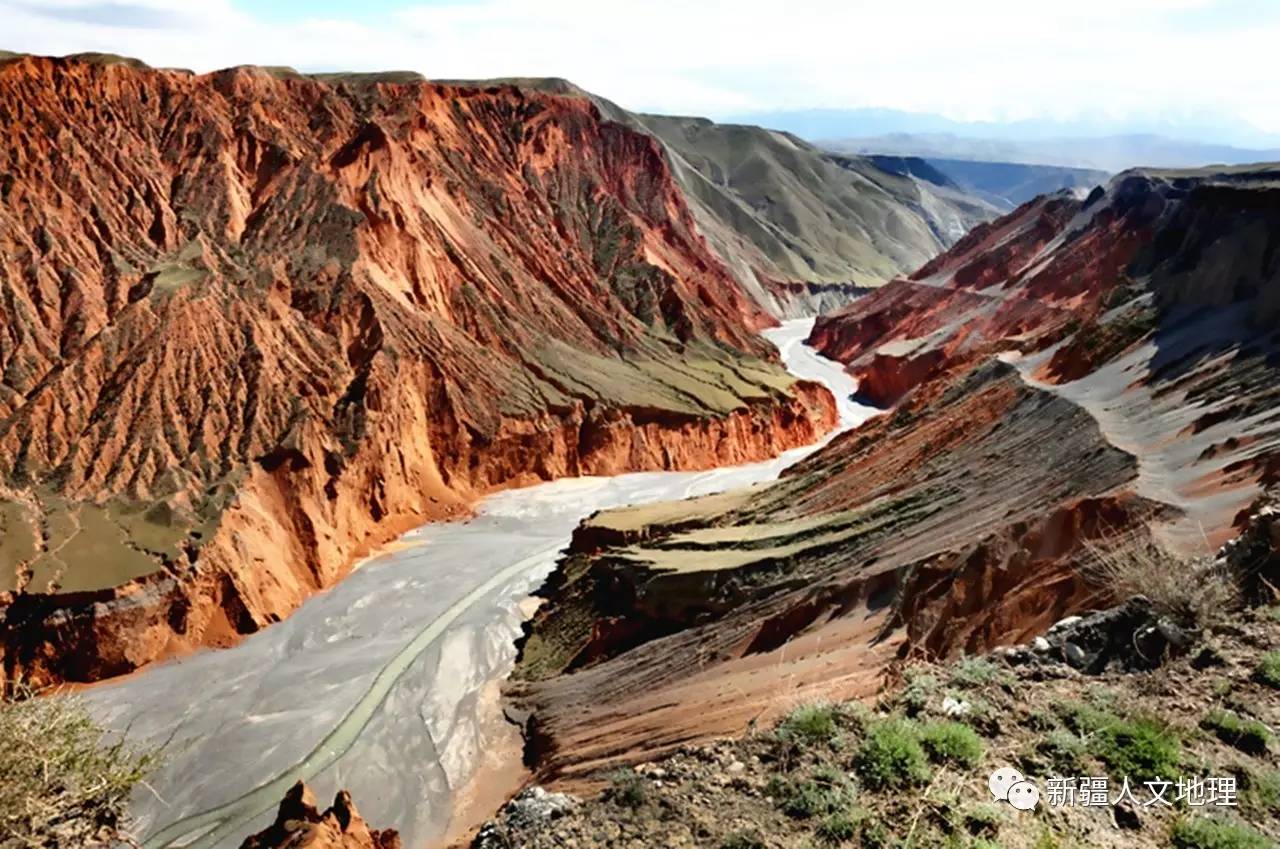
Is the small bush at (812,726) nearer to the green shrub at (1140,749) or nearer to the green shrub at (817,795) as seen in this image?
the green shrub at (817,795)

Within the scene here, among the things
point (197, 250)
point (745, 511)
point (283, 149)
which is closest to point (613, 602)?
point (745, 511)

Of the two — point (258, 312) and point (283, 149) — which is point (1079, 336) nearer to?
point (258, 312)

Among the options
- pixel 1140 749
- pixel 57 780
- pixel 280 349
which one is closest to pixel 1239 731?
pixel 1140 749

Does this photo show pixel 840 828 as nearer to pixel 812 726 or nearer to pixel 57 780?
pixel 812 726

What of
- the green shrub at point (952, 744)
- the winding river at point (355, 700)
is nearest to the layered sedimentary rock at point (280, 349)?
the winding river at point (355, 700)

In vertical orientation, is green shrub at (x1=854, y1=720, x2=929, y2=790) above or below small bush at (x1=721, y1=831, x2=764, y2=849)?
above

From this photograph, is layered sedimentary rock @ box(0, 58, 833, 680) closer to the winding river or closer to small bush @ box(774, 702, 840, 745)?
the winding river

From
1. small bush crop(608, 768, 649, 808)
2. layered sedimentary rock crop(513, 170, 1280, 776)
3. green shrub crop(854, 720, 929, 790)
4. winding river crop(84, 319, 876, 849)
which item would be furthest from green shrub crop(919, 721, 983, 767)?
winding river crop(84, 319, 876, 849)
